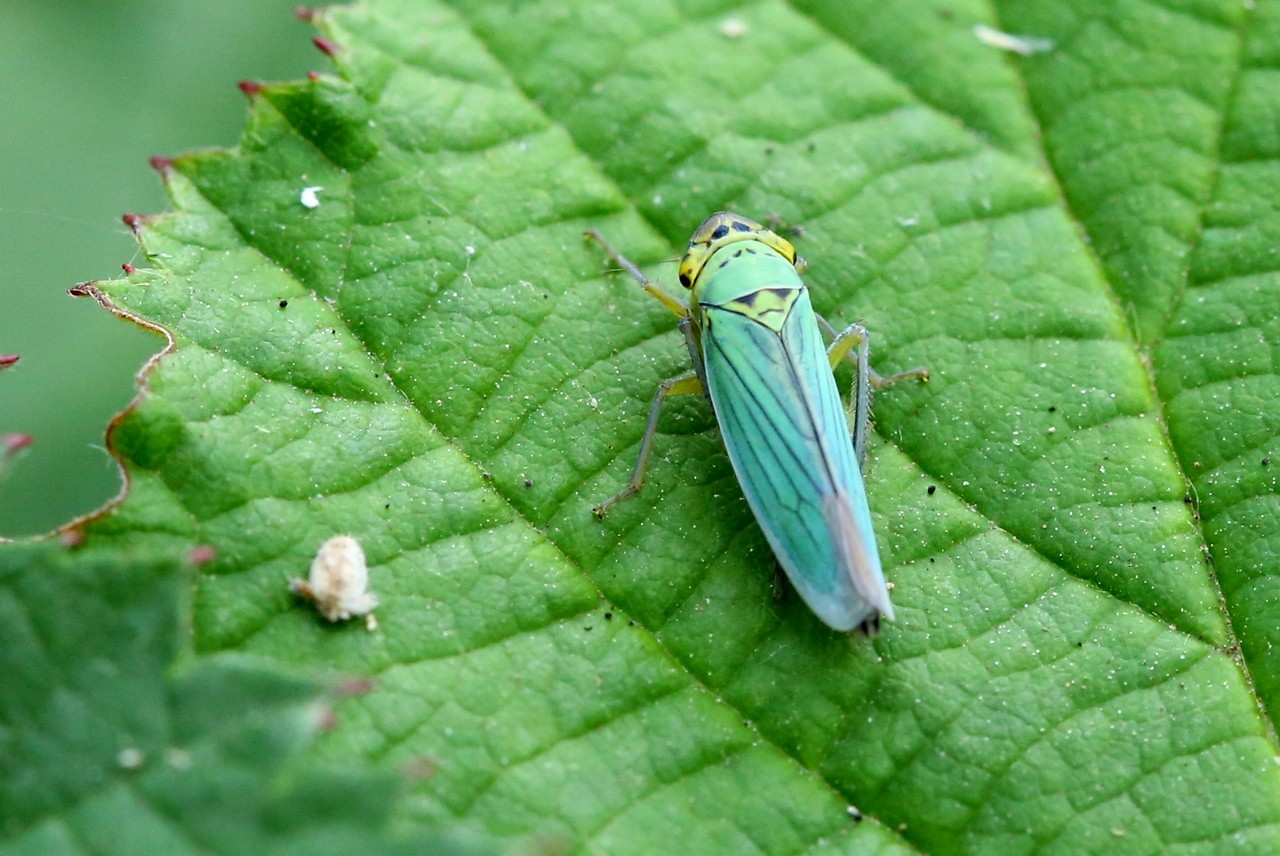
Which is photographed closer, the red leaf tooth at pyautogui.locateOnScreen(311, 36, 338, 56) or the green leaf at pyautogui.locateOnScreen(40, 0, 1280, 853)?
the green leaf at pyautogui.locateOnScreen(40, 0, 1280, 853)

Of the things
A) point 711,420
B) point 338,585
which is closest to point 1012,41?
point 711,420

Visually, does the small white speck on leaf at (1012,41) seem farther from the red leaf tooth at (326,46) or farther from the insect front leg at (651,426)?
the red leaf tooth at (326,46)

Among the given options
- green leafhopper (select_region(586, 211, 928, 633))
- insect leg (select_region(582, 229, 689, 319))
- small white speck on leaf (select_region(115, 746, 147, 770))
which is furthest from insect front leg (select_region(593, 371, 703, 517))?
small white speck on leaf (select_region(115, 746, 147, 770))

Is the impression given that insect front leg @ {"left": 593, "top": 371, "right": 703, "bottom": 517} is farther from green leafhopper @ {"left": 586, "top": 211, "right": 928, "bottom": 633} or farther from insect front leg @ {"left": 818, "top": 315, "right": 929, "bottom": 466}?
insect front leg @ {"left": 818, "top": 315, "right": 929, "bottom": 466}

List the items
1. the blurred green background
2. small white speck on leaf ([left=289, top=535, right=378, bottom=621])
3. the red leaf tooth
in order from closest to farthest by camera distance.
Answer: small white speck on leaf ([left=289, top=535, right=378, bottom=621]) < the red leaf tooth < the blurred green background

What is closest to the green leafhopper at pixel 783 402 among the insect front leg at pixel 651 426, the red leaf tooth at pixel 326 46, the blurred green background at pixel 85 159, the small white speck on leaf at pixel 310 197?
the insect front leg at pixel 651 426

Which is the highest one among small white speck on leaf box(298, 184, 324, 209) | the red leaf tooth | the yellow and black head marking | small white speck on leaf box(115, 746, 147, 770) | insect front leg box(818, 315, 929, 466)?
the red leaf tooth

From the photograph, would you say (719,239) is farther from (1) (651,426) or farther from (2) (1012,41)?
(2) (1012,41)
